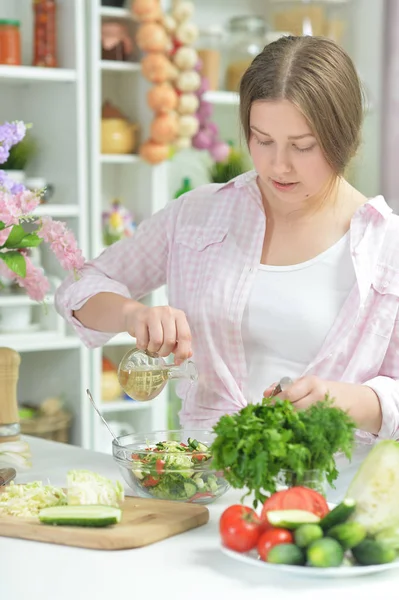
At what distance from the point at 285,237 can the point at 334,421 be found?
700 mm

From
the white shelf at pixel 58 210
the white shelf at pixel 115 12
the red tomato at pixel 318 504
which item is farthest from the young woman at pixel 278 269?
the white shelf at pixel 115 12

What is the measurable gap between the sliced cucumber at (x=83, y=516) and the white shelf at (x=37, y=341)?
2.00 metres

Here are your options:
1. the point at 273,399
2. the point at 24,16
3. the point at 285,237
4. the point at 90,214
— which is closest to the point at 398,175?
the point at 90,214

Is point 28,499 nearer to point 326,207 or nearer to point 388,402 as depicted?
point 388,402

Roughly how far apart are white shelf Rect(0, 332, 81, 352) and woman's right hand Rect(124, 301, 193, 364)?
1751 mm

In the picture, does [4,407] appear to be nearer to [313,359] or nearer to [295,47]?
[313,359]

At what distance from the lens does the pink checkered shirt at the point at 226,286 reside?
5.85 feet

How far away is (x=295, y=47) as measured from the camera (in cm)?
173

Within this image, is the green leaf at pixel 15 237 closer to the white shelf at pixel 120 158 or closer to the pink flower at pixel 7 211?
the pink flower at pixel 7 211

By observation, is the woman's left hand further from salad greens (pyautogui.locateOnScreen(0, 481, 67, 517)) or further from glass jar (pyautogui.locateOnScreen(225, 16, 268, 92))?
glass jar (pyautogui.locateOnScreen(225, 16, 268, 92))

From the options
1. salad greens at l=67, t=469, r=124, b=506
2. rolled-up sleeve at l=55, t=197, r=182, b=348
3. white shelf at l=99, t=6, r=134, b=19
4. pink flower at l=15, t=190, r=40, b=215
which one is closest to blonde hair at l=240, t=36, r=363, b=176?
rolled-up sleeve at l=55, t=197, r=182, b=348

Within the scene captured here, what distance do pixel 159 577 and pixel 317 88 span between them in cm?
87

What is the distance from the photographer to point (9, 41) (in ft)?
10.7

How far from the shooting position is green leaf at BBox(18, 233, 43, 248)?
5.30 ft
